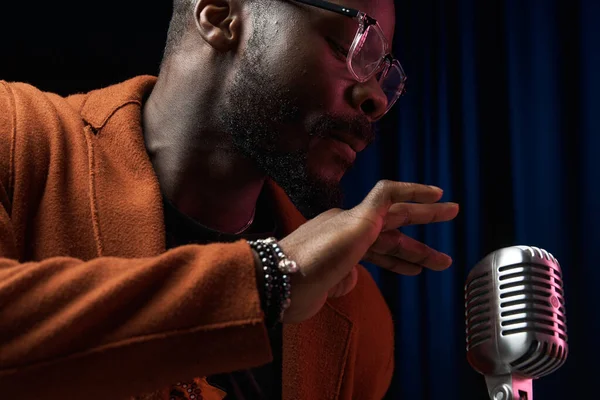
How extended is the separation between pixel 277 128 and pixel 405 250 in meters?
0.48


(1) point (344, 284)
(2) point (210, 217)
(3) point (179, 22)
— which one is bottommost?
(2) point (210, 217)

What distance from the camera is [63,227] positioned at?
1590 mm

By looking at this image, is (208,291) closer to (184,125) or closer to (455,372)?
(184,125)

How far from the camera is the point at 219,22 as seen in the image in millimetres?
1973

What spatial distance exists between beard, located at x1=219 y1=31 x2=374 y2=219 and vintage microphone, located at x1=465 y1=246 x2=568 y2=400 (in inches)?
23.2

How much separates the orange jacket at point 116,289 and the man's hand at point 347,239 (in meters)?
0.10

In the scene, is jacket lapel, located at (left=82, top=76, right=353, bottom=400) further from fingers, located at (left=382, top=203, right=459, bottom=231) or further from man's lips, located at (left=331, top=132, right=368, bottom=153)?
fingers, located at (left=382, top=203, right=459, bottom=231)

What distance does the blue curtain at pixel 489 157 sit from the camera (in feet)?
7.66

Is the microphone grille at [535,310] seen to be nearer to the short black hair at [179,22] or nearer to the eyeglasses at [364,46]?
the eyeglasses at [364,46]

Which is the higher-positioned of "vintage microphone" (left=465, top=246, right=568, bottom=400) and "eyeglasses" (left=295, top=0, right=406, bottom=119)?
"eyeglasses" (left=295, top=0, right=406, bottom=119)

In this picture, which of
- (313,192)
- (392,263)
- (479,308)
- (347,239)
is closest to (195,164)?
(313,192)

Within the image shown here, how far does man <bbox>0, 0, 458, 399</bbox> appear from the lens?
1156 mm

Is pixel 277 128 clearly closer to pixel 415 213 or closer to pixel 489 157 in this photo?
pixel 415 213

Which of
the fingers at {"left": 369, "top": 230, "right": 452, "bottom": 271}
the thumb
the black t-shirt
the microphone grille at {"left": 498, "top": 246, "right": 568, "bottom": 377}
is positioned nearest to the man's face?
the black t-shirt
